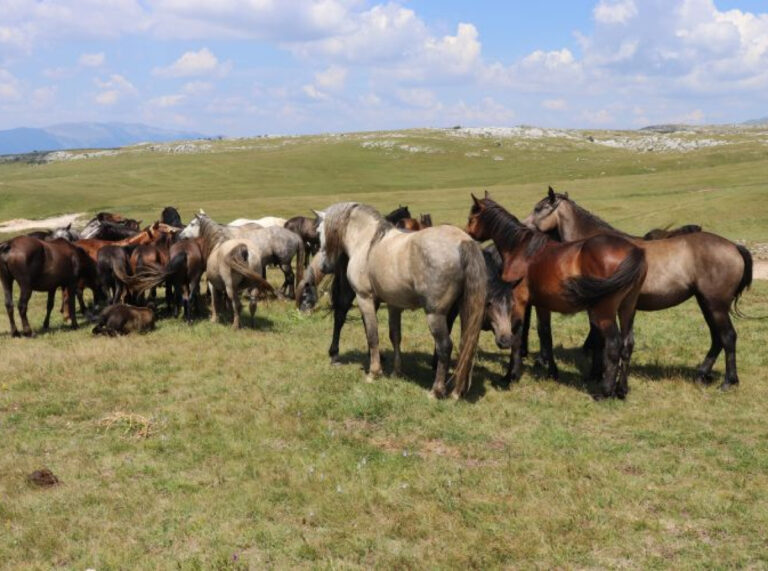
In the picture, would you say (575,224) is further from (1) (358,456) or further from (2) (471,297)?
(1) (358,456)

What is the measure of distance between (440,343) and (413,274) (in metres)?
1.09

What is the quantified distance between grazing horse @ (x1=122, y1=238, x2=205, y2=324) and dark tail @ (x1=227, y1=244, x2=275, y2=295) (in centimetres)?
175

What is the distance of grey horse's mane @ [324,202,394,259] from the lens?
9.83 m

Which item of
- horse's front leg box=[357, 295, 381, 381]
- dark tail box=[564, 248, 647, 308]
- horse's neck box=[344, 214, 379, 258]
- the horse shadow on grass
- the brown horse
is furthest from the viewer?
horse's neck box=[344, 214, 379, 258]

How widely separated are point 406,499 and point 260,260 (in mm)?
9305

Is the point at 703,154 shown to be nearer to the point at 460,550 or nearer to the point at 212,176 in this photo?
the point at 212,176

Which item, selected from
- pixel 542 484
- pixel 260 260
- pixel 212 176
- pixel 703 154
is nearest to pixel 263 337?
pixel 260 260

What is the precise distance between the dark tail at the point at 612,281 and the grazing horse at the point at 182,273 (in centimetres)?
929

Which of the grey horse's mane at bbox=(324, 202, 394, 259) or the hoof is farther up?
the grey horse's mane at bbox=(324, 202, 394, 259)

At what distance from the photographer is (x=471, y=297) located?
323 inches

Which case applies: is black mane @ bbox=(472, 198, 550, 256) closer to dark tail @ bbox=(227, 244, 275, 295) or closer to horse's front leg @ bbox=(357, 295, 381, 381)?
horse's front leg @ bbox=(357, 295, 381, 381)

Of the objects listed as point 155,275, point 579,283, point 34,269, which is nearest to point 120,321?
point 155,275

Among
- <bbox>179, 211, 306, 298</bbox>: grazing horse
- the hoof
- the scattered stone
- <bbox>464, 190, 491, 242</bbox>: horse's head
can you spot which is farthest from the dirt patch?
the hoof

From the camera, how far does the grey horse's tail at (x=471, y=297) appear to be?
8102mm
